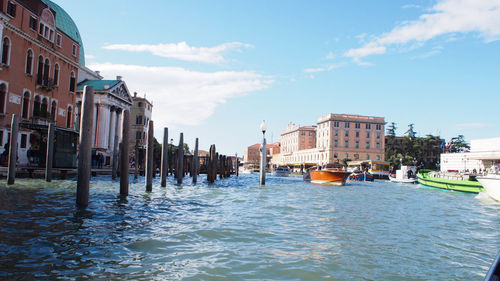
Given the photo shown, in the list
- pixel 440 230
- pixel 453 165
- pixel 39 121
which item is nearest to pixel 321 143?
pixel 453 165

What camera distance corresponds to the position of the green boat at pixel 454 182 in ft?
87.3

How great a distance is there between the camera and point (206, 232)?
802 centimetres

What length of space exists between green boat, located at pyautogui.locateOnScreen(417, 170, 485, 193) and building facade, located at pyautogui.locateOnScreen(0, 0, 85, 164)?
1120 inches

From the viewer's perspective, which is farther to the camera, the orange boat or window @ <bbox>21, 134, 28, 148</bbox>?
the orange boat

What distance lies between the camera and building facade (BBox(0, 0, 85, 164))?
23.9m

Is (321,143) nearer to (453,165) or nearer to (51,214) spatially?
(453,165)

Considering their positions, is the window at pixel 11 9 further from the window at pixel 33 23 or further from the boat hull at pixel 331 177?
the boat hull at pixel 331 177

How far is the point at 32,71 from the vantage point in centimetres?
2664

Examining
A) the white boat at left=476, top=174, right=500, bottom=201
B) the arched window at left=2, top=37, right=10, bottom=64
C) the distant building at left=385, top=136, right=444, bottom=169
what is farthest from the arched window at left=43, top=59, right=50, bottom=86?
the distant building at left=385, top=136, right=444, bottom=169

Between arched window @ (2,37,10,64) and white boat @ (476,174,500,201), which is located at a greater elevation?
arched window @ (2,37,10,64)

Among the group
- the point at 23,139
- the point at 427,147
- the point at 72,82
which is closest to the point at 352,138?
the point at 427,147

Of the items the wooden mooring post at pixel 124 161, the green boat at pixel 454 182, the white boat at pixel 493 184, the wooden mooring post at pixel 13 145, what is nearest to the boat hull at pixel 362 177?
the green boat at pixel 454 182

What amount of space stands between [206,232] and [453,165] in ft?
185

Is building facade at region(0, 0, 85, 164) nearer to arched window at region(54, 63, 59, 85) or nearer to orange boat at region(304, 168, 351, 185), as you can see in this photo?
arched window at region(54, 63, 59, 85)
